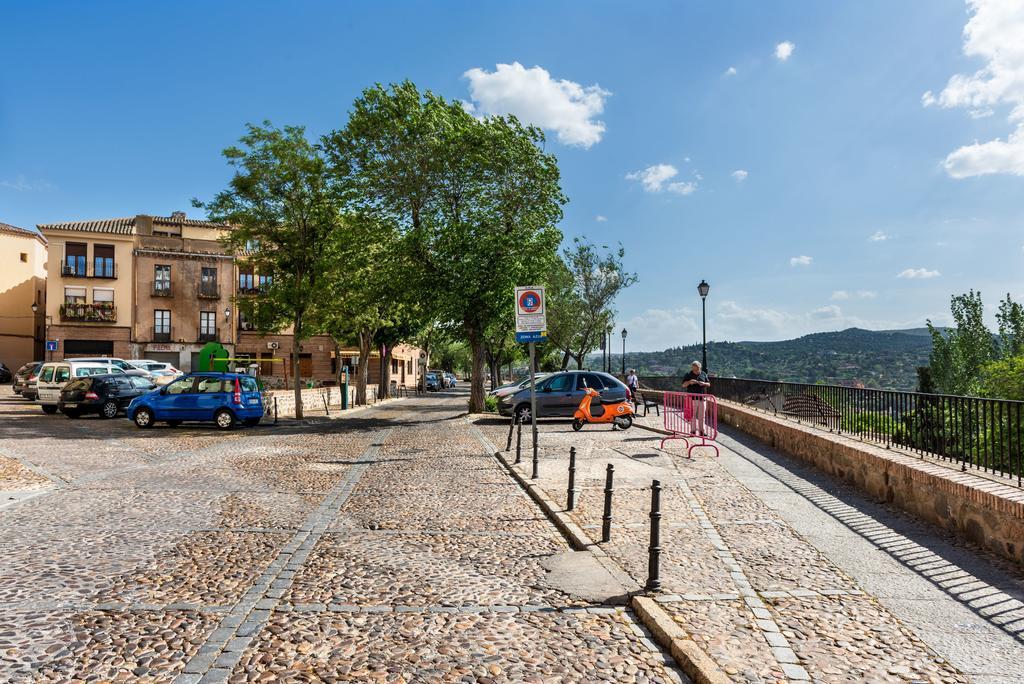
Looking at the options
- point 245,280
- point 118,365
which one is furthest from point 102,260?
point 118,365

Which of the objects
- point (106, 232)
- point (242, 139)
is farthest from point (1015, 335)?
point (106, 232)

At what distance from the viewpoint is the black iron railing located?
725 cm

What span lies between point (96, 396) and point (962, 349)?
68717 millimetres

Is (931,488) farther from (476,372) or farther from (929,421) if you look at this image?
(476,372)

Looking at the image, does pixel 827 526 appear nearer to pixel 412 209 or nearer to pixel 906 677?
pixel 906 677

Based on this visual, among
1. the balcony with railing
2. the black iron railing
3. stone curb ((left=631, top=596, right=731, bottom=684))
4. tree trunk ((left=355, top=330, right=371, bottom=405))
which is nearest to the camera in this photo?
stone curb ((left=631, top=596, right=731, bottom=684))

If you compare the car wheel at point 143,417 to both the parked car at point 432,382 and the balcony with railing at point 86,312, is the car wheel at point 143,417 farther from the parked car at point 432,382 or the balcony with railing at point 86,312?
the parked car at point 432,382

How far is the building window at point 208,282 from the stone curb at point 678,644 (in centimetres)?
5088

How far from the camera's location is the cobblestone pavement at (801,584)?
12.9ft

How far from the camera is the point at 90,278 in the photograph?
48.5 metres

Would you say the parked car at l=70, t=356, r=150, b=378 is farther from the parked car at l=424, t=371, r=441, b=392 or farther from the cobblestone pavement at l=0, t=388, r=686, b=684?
the parked car at l=424, t=371, r=441, b=392

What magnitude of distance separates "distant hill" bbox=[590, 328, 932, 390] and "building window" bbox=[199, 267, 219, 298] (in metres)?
45.6

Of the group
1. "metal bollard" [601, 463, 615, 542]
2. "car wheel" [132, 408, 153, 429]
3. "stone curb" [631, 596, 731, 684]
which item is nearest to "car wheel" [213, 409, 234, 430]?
"car wheel" [132, 408, 153, 429]

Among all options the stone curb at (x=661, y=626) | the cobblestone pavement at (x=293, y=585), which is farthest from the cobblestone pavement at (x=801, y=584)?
the cobblestone pavement at (x=293, y=585)
